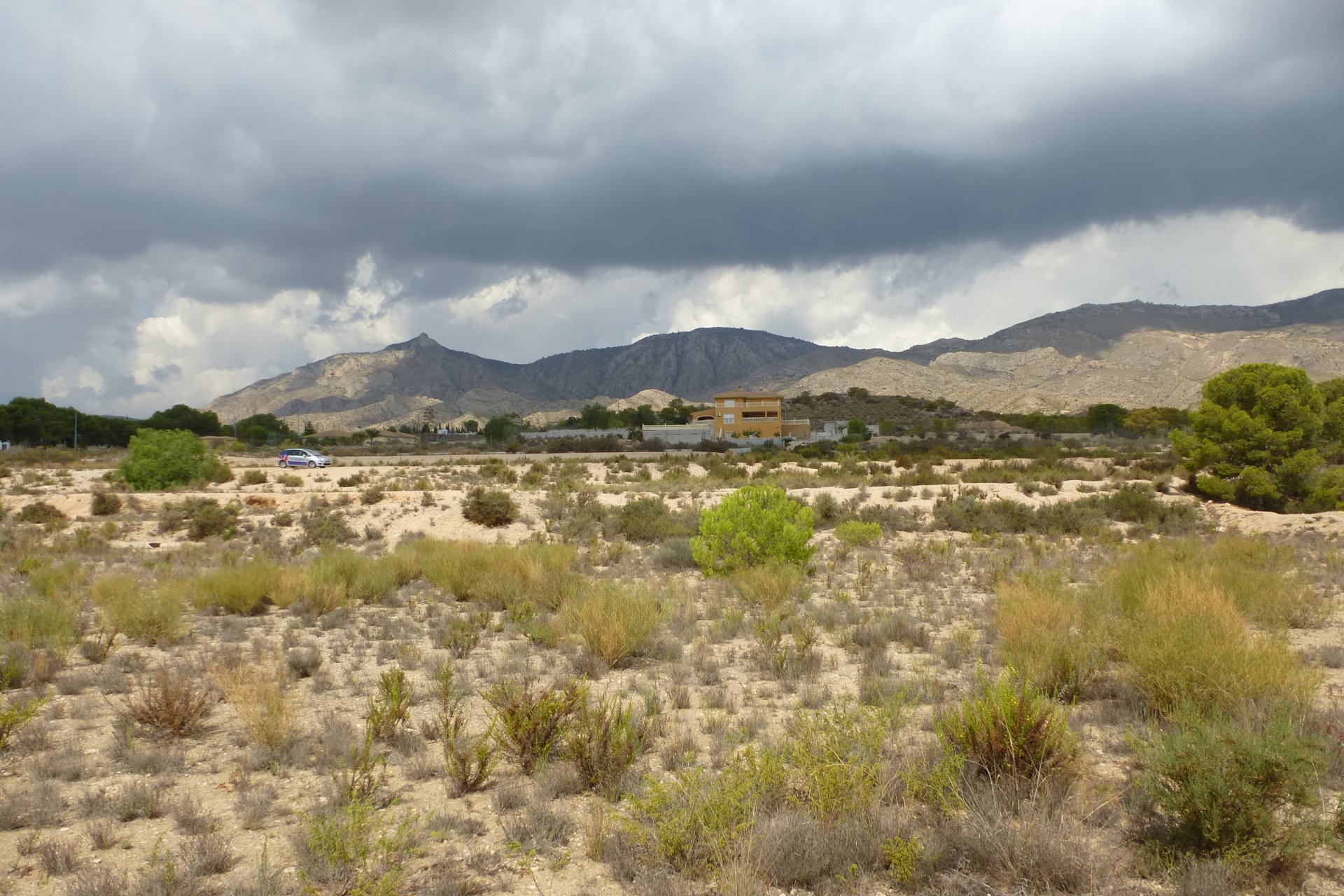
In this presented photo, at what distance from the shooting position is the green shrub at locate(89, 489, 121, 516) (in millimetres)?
24984

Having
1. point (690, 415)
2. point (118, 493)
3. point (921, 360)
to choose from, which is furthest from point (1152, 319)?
point (118, 493)

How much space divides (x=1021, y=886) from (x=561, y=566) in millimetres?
10794

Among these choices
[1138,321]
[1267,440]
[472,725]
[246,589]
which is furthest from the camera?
[1138,321]

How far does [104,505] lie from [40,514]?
5.74 feet

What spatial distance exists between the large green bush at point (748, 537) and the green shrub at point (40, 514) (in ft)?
64.5

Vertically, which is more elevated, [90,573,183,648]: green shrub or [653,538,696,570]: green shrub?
[90,573,183,648]: green shrub

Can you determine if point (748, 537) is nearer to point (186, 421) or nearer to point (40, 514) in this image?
point (40, 514)

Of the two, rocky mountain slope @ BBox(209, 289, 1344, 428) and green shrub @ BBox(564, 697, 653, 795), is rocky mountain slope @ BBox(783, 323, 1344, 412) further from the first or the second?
green shrub @ BBox(564, 697, 653, 795)

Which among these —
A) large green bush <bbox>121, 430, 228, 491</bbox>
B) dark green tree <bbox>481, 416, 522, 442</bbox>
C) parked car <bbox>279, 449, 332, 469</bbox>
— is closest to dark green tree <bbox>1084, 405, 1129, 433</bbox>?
dark green tree <bbox>481, 416, 522, 442</bbox>

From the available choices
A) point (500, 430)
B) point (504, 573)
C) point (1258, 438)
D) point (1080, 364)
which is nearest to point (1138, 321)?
point (1080, 364)

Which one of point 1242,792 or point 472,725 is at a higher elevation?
point 1242,792

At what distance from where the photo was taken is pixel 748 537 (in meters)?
15.0

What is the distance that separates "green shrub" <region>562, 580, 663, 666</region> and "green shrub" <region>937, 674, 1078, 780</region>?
428cm

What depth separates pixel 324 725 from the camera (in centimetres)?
679
